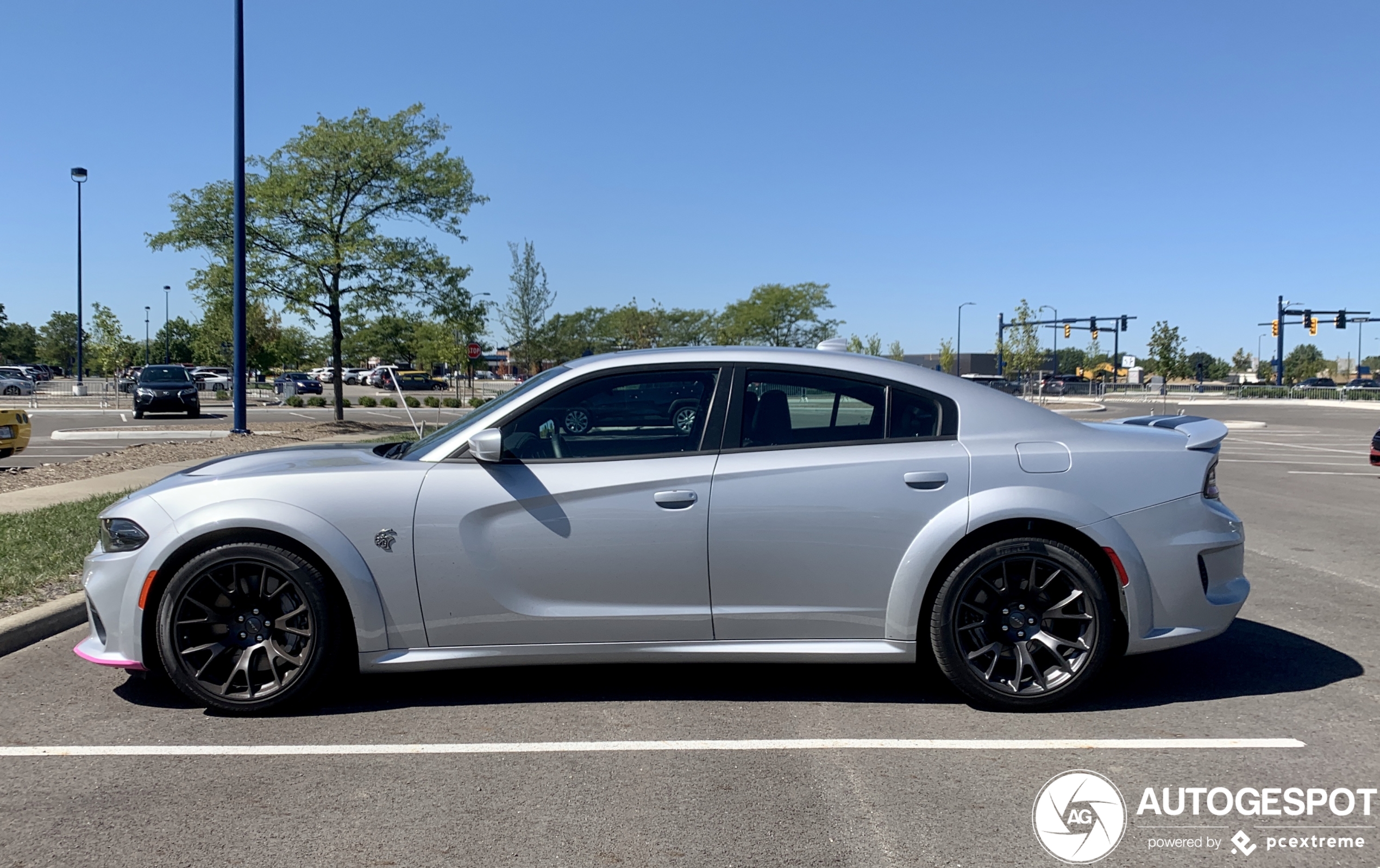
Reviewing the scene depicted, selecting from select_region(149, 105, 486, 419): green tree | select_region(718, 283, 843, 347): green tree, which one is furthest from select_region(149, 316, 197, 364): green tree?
select_region(149, 105, 486, 419): green tree

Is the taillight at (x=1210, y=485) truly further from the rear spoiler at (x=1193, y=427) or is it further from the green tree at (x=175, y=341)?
the green tree at (x=175, y=341)

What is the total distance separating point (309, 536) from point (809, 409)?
2.19 metres

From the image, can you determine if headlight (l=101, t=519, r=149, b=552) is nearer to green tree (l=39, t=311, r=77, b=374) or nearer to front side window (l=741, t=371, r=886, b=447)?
front side window (l=741, t=371, r=886, b=447)

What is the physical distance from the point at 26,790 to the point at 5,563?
12.8 feet

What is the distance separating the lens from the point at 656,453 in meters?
4.39

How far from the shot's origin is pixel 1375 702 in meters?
4.54

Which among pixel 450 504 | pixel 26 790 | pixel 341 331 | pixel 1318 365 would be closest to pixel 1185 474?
pixel 450 504

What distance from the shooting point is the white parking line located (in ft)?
13.0

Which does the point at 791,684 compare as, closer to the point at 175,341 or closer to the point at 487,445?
the point at 487,445

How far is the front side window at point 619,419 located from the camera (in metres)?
4.42

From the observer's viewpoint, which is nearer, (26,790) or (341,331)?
(26,790)

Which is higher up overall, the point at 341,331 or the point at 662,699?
the point at 341,331

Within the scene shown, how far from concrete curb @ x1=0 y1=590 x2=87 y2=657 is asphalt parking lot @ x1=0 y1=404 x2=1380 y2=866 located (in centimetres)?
11

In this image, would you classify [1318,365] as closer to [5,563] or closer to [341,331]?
[341,331]
